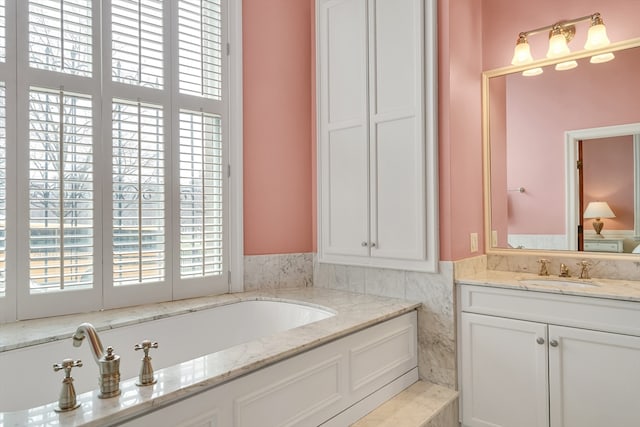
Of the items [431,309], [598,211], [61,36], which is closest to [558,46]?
[598,211]

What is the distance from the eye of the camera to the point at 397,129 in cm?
249

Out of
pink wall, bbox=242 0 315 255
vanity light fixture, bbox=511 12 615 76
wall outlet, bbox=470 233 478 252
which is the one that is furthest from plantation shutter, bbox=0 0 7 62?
vanity light fixture, bbox=511 12 615 76

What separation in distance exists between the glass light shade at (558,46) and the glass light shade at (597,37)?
0.12 meters

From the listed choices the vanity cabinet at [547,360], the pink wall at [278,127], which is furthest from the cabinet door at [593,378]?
the pink wall at [278,127]

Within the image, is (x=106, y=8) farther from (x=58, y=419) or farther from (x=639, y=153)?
(x=639, y=153)

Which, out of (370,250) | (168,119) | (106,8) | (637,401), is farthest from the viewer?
(370,250)

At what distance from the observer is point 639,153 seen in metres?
2.25

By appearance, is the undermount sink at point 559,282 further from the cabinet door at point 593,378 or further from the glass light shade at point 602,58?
the glass light shade at point 602,58

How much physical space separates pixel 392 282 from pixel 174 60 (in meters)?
1.88

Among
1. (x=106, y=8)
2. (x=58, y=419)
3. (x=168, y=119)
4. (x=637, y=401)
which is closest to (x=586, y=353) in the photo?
(x=637, y=401)

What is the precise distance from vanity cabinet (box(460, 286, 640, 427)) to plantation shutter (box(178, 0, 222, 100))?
2.00 metres

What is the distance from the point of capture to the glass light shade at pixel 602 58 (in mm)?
2328

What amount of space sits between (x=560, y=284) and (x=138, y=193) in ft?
7.80

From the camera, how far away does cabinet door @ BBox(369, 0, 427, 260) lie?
240 centimetres
